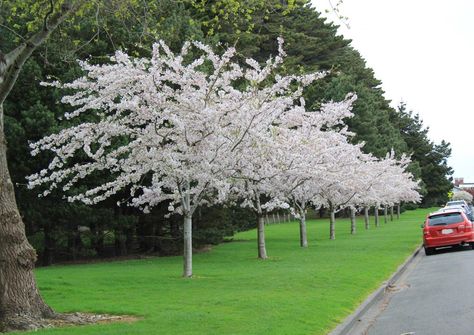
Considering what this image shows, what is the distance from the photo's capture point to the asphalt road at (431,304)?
916 centimetres

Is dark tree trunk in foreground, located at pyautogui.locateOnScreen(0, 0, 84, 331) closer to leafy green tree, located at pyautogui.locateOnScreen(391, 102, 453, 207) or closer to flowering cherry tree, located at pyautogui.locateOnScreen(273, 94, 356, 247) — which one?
flowering cherry tree, located at pyautogui.locateOnScreen(273, 94, 356, 247)

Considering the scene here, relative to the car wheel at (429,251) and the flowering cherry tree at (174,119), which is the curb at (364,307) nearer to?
the flowering cherry tree at (174,119)

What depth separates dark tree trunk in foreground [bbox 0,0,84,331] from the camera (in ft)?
30.9

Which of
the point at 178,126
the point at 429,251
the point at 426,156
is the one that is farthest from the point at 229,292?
the point at 426,156

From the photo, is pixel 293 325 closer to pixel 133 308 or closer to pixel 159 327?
pixel 159 327

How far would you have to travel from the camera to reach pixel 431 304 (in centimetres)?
1134

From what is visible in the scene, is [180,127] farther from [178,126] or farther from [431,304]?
[431,304]

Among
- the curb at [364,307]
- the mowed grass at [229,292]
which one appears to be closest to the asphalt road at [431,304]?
the curb at [364,307]

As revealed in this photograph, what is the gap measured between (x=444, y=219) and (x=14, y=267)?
58.3ft

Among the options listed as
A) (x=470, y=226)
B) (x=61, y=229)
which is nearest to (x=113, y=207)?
(x=61, y=229)

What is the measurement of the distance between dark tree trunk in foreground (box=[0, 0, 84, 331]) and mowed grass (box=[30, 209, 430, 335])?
91 cm

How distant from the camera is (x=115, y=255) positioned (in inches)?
1072

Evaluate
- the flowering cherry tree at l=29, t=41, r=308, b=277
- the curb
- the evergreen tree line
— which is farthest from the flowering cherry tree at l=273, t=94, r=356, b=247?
the curb

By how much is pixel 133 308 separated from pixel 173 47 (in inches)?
651
